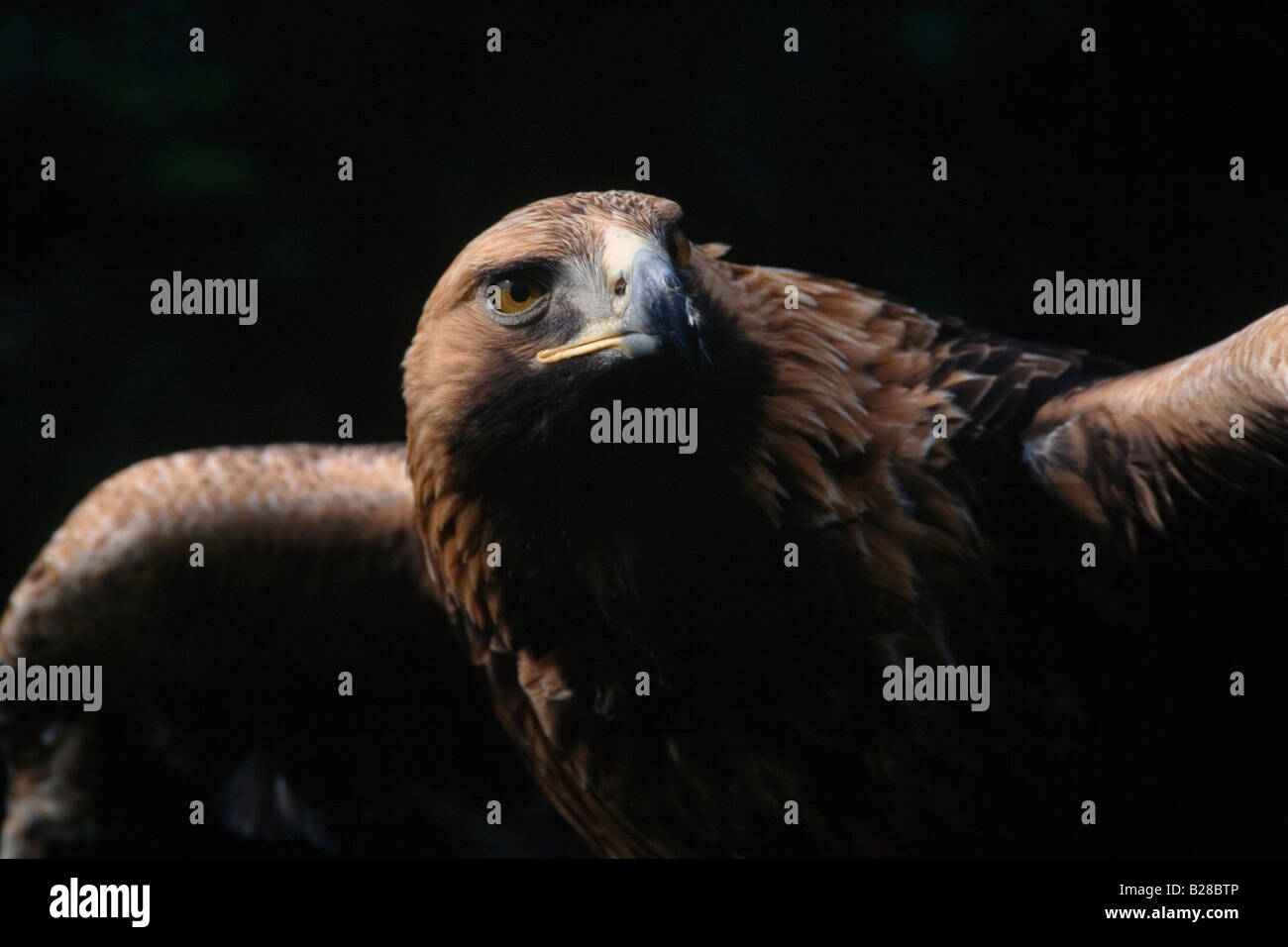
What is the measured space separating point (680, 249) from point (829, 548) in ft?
1.95

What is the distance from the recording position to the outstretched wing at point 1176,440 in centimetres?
214

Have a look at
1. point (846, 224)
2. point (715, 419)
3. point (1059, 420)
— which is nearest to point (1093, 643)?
point (1059, 420)

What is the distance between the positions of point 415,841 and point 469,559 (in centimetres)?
145

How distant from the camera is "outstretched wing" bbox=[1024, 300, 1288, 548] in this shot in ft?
7.01

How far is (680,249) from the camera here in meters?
2.38

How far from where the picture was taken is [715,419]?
7.88 feet

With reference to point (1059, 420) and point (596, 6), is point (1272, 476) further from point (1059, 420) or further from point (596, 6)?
point (596, 6)

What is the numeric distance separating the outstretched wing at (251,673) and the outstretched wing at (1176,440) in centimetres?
153

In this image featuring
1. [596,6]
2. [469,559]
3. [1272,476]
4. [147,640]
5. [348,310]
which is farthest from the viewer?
[348,310]
